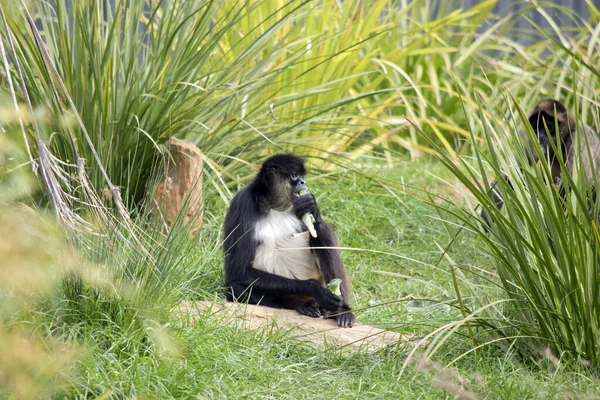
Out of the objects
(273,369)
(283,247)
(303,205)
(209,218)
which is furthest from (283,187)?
(273,369)

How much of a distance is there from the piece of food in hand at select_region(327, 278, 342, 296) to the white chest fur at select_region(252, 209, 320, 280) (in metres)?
0.30

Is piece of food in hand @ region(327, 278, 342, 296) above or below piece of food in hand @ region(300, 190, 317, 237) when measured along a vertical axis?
below

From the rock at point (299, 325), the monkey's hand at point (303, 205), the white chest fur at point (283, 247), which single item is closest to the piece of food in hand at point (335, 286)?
the rock at point (299, 325)

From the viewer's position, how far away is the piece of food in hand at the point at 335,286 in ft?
14.9

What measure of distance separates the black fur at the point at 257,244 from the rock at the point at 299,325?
8 cm

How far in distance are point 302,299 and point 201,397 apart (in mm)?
1688

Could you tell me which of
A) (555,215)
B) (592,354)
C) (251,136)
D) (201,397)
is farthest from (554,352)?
(251,136)

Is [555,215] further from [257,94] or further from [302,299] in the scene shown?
[257,94]

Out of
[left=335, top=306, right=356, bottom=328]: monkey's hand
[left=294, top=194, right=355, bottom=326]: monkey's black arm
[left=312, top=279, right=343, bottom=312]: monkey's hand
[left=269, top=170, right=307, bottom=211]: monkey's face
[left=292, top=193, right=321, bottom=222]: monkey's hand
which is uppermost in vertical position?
[left=269, top=170, right=307, bottom=211]: monkey's face

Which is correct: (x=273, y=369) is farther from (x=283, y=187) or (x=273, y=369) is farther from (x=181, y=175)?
(x=181, y=175)

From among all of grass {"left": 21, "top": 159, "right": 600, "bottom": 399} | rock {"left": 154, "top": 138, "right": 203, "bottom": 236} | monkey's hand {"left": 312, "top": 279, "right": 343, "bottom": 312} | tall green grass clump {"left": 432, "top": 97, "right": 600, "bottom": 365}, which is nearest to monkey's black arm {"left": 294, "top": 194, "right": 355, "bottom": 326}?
monkey's hand {"left": 312, "top": 279, "right": 343, "bottom": 312}

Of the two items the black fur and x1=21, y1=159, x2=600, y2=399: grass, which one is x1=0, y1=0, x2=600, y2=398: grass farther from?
the black fur

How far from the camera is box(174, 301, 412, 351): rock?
12.9ft

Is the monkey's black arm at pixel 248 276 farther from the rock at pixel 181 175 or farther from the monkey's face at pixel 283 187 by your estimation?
the rock at pixel 181 175
